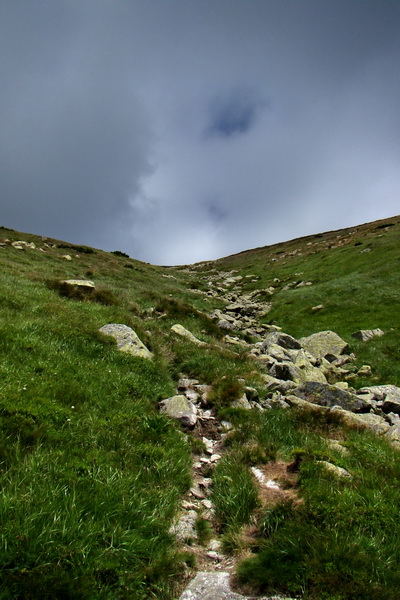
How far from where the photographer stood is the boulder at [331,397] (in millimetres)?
11164

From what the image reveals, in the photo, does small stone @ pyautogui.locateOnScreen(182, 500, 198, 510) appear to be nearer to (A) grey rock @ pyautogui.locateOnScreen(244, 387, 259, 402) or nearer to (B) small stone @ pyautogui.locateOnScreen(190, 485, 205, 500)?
(B) small stone @ pyautogui.locateOnScreen(190, 485, 205, 500)

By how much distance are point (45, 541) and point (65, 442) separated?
91.5 inches

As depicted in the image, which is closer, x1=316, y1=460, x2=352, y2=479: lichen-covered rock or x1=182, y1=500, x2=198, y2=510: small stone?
x1=182, y1=500, x2=198, y2=510: small stone

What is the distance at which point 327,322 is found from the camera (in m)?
29.8

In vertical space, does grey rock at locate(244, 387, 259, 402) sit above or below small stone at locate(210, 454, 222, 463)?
above

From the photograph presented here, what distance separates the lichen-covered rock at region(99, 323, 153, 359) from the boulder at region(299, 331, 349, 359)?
12.8 m

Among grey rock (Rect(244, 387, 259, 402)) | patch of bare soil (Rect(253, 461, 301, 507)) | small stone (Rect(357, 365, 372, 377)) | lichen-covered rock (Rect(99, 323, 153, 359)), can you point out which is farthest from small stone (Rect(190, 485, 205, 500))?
small stone (Rect(357, 365, 372, 377))

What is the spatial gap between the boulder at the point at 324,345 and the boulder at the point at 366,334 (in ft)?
8.63

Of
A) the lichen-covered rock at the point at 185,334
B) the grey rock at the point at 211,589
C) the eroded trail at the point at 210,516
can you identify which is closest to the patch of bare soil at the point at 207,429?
the eroded trail at the point at 210,516

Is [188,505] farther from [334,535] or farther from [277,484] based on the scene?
[334,535]

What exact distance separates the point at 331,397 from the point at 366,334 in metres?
15.3

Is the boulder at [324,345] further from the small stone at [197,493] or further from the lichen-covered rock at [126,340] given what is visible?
the small stone at [197,493]

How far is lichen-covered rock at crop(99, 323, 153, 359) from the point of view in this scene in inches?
491

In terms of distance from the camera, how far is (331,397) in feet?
37.5
